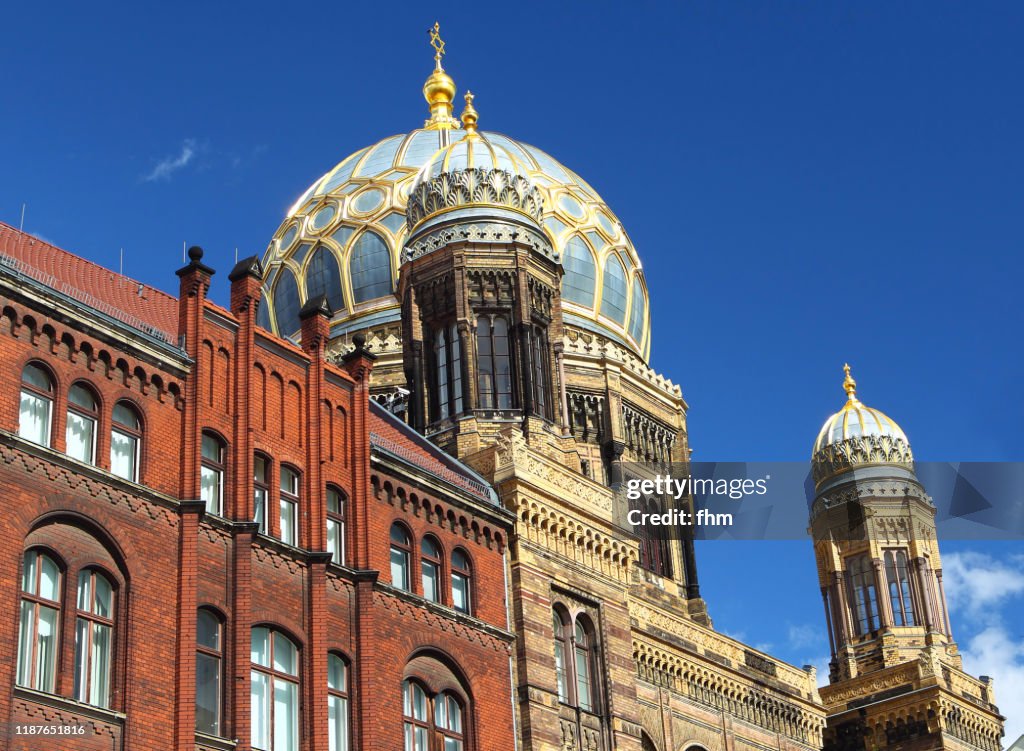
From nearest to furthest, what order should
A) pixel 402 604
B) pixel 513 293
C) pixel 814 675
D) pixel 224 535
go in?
pixel 224 535, pixel 402 604, pixel 513 293, pixel 814 675

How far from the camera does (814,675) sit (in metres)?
47.2

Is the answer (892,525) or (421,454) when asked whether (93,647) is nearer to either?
(421,454)

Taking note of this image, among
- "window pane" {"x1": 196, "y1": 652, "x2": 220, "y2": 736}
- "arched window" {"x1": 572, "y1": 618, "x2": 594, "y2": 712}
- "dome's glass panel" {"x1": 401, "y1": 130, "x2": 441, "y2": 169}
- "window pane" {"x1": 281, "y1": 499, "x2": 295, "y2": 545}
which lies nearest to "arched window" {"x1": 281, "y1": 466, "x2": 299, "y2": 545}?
"window pane" {"x1": 281, "y1": 499, "x2": 295, "y2": 545}

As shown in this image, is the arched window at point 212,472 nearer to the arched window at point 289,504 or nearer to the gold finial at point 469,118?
the arched window at point 289,504

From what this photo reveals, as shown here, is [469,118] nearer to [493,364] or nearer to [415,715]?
[493,364]

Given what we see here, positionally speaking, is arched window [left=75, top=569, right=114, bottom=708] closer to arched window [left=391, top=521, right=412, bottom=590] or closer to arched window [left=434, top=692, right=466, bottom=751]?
arched window [left=391, top=521, right=412, bottom=590]

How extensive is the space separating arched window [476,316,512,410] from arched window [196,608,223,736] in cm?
1417

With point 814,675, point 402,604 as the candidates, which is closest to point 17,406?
point 402,604

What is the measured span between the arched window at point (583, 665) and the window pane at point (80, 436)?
41.2 ft

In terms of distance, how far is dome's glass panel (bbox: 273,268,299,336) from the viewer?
188ft

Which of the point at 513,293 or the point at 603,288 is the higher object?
the point at 603,288

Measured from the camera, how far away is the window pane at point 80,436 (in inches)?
1088

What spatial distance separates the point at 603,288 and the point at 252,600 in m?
30.3

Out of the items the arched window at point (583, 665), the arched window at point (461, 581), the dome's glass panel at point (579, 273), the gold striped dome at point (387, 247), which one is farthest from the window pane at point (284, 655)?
the dome's glass panel at point (579, 273)
